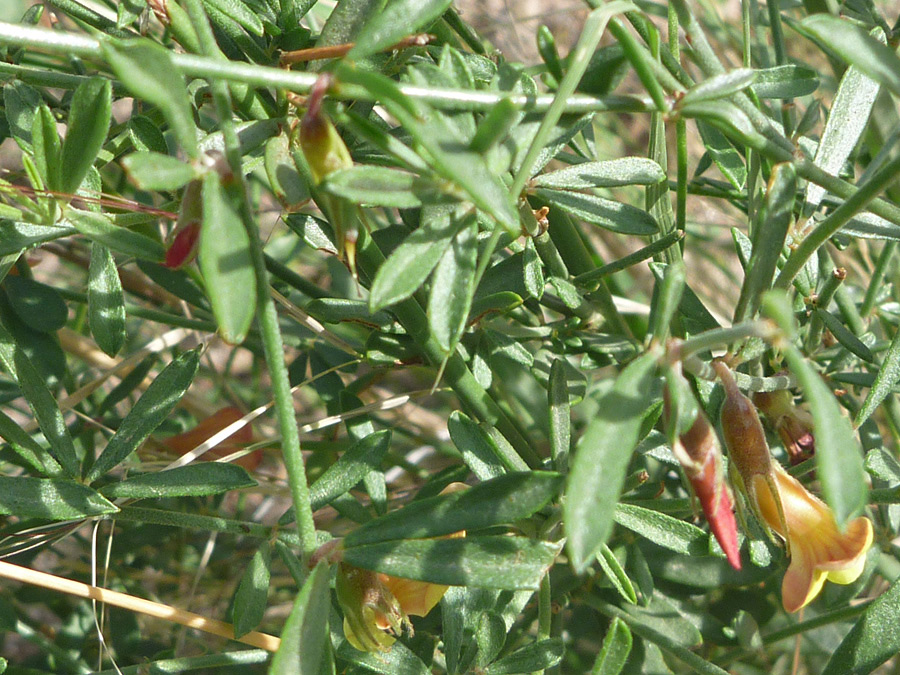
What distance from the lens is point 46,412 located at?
78cm

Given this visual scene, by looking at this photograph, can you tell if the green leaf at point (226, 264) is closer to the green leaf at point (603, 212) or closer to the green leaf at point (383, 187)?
the green leaf at point (383, 187)

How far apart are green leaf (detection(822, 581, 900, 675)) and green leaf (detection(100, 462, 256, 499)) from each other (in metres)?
0.53

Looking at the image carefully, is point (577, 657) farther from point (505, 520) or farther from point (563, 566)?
point (505, 520)

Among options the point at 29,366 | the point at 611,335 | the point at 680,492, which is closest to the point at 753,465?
the point at 611,335

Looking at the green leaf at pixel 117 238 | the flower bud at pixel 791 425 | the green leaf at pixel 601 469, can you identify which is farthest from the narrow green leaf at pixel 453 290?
the flower bud at pixel 791 425

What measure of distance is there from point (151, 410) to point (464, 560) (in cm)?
35

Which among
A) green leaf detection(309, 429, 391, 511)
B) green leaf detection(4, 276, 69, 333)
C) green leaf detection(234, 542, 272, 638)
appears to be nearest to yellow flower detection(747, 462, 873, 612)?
green leaf detection(309, 429, 391, 511)

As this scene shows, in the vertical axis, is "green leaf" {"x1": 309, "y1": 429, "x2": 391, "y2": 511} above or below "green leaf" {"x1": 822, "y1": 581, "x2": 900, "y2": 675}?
above

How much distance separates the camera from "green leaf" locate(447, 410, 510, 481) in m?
0.73

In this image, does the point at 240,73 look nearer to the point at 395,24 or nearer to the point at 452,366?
the point at 395,24

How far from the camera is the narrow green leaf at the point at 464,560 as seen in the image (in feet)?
1.89

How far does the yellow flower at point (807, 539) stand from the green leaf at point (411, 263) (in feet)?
0.99

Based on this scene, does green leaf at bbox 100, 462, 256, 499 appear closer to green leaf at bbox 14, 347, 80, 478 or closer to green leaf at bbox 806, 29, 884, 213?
green leaf at bbox 14, 347, 80, 478

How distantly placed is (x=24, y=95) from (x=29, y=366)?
0.24 meters
